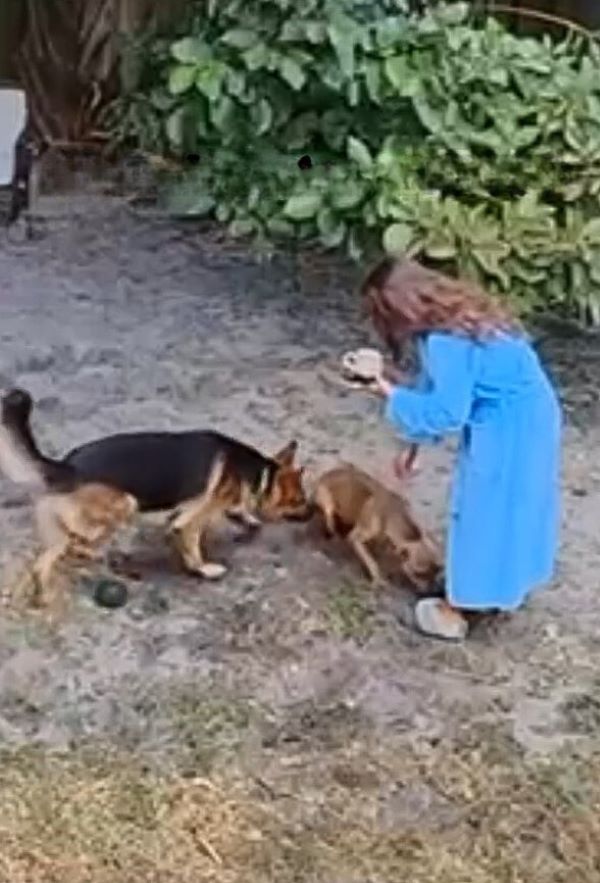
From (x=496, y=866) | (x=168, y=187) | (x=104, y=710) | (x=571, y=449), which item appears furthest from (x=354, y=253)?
(x=496, y=866)

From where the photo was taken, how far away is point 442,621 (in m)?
3.77

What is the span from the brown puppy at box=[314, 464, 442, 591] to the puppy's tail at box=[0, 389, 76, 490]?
54 centimetres

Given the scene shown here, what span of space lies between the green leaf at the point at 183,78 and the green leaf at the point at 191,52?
0.02m

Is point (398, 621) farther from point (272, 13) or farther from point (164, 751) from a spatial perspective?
point (272, 13)

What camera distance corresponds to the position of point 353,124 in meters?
5.11

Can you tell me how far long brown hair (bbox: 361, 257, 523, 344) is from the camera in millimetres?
3545

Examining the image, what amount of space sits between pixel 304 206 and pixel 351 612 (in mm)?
1463

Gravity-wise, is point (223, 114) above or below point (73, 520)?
above

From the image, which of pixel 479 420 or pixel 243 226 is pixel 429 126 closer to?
pixel 243 226

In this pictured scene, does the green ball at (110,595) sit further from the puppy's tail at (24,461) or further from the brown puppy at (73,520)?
the puppy's tail at (24,461)

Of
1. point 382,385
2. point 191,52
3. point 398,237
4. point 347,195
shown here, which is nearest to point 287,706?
point 382,385

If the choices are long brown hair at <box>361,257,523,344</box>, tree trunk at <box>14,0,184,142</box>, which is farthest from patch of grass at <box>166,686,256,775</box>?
tree trunk at <box>14,0,184,142</box>

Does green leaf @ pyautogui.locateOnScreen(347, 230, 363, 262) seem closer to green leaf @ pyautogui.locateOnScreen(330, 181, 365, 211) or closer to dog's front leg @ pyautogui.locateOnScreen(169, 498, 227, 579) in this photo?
green leaf @ pyautogui.locateOnScreen(330, 181, 365, 211)

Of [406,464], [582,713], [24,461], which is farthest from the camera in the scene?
[406,464]
